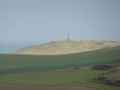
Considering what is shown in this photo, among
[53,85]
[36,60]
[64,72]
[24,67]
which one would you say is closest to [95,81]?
[53,85]

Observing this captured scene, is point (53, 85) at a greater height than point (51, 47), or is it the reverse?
point (53, 85)

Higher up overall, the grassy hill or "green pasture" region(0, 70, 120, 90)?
"green pasture" region(0, 70, 120, 90)

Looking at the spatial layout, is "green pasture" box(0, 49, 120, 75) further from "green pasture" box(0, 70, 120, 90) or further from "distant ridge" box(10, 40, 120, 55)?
"distant ridge" box(10, 40, 120, 55)

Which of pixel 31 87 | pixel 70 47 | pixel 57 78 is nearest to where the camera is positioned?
pixel 31 87

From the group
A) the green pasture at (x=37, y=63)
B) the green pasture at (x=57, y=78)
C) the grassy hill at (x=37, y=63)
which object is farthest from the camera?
the grassy hill at (x=37, y=63)

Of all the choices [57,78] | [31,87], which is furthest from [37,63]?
[31,87]

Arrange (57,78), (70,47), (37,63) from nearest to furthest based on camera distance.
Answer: (57,78) → (37,63) → (70,47)

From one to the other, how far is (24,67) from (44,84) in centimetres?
1671

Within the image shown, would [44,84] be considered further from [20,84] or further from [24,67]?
[24,67]

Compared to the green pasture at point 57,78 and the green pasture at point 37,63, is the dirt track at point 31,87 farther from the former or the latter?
the green pasture at point 37,63

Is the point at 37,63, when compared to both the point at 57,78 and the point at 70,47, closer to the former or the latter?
the point at 57,78

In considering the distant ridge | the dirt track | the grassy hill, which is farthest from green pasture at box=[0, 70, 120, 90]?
the distant ridge

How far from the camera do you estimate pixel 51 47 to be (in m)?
116

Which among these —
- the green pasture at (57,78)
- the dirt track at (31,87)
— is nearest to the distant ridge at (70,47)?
the green pasture at (57,78)
